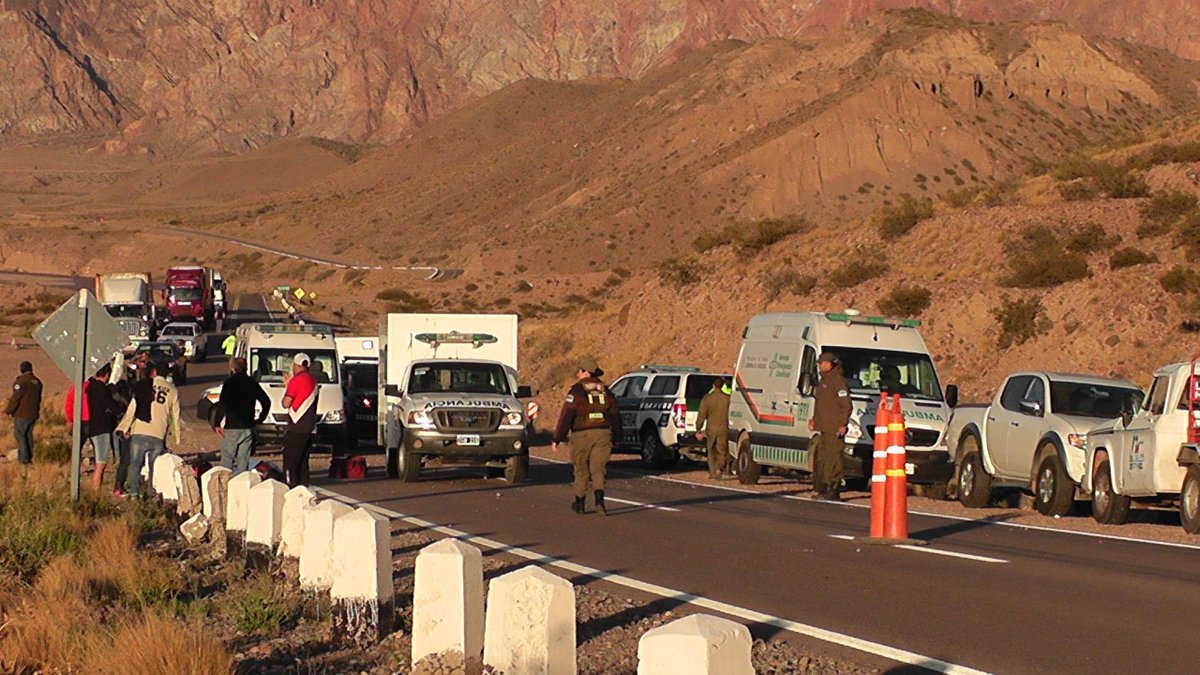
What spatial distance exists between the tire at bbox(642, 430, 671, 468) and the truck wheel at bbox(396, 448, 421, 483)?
6602mm

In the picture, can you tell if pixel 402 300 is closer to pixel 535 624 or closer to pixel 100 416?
pixel 100 416

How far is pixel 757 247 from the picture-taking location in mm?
60594

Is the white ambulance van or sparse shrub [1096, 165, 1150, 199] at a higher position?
sparse shrub [1096, 165, 1150, 199]

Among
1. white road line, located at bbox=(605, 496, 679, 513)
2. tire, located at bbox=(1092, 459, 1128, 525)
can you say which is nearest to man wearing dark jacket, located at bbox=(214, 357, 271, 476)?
white road line, located at bbox=(605, 496, 679, 513)

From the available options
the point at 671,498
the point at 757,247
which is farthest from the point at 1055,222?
the point at 671,498

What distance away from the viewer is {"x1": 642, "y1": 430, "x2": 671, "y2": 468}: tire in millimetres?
30547

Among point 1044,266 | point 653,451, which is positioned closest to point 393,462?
point 653,451

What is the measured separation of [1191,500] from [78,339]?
11740 millimetres

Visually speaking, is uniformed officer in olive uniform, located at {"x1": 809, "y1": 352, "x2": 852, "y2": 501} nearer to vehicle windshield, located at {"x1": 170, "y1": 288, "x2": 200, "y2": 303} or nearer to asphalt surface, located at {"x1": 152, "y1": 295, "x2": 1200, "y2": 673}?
asphalt surface, located at {"x1": 152, "y1": 295, "x2": 1200, "y2": 673}

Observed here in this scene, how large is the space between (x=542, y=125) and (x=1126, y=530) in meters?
138

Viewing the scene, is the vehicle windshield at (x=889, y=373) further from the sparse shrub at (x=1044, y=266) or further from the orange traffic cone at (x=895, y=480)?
the sparse shrub at (x=1044, y=266)

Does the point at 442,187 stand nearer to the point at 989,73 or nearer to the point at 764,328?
the point at 989,73

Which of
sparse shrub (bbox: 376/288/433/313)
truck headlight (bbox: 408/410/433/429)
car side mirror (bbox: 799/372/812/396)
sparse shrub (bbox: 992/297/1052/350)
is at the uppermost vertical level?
sparse shrub (bbox: 376/288/433/313)

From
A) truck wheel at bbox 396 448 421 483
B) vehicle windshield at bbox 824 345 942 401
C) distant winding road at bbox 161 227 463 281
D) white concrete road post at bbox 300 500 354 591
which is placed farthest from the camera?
distant winding road at bbox 161 227 463 281
